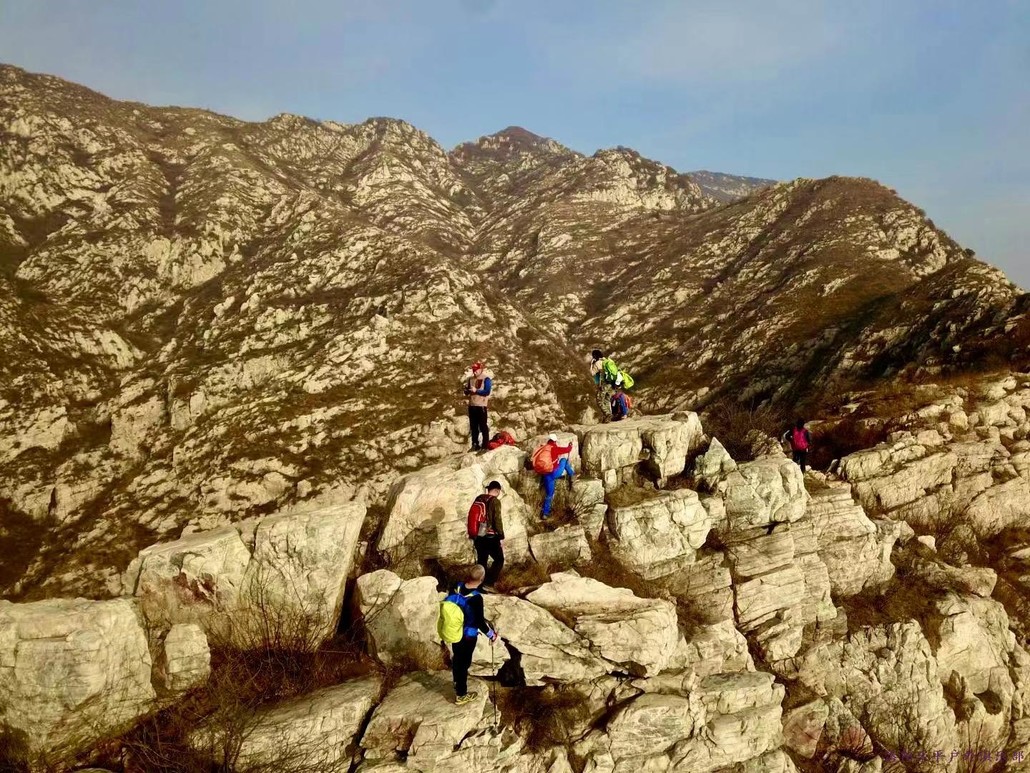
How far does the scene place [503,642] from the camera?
1412cm

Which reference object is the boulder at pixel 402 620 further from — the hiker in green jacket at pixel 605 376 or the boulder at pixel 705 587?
the hiker in green jacket at pixel 605 376

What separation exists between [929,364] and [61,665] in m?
53.4

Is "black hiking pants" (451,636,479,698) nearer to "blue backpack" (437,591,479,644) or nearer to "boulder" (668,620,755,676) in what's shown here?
"blue backpack" (437,591,479,644)

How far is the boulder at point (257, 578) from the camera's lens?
543 inches

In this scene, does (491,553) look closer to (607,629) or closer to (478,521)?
(478,521)

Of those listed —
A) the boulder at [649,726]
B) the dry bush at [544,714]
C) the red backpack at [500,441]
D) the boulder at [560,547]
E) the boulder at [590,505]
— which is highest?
the red backpack at [500,441]

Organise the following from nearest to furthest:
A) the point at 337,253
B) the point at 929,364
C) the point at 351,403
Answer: the point at 929,364
the point at 351,403
the point at 337,253

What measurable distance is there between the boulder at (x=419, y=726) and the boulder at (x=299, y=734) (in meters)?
0.52

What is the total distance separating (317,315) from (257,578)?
61.8 meters

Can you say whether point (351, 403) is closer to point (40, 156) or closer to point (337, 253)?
point (337, 253)

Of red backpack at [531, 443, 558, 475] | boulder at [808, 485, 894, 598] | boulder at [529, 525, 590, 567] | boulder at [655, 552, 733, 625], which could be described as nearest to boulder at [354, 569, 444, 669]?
boulder at [529, 525, 590, 567]

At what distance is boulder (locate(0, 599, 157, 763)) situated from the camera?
10.7 metres

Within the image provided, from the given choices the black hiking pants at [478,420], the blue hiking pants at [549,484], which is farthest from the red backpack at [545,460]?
the black hiking pants at [478,420]

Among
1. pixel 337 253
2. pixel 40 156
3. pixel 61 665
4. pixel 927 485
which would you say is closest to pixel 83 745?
pixel 61 665
